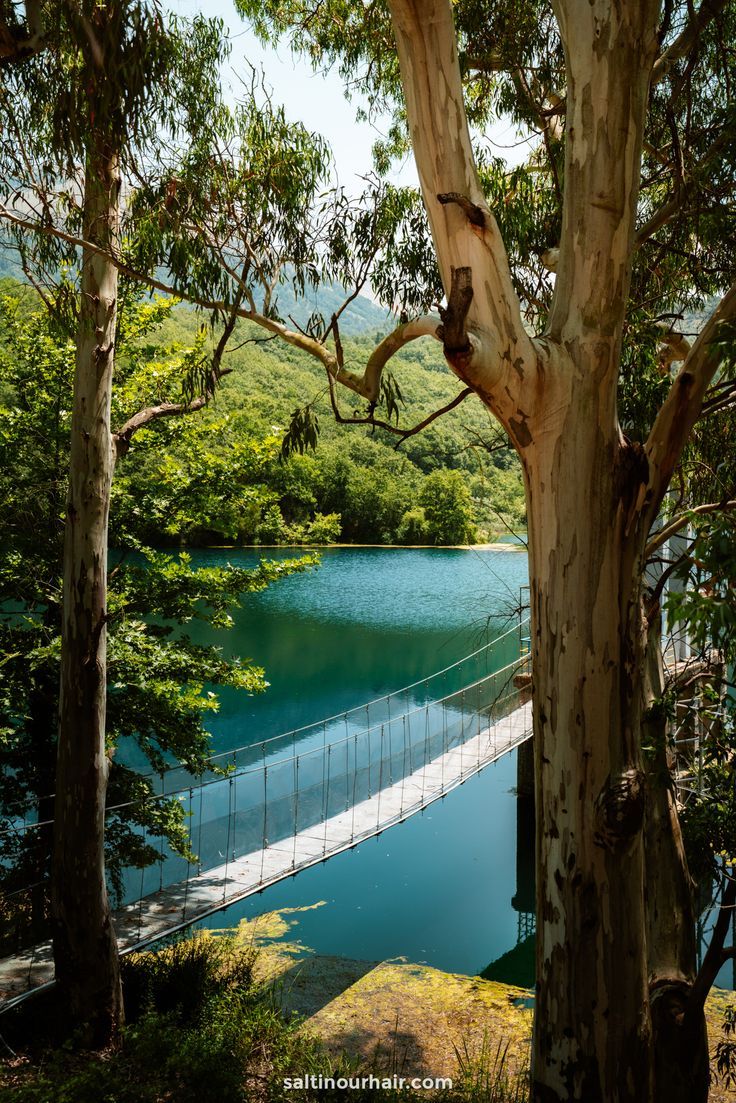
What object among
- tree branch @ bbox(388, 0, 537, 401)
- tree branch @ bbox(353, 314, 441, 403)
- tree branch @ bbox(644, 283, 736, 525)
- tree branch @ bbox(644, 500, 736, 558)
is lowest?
tree branch @ bbox(644, 500, 736, 558)

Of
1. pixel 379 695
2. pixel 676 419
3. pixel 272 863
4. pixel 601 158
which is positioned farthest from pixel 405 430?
pixel 379 695

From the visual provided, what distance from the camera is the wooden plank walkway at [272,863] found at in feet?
12.3

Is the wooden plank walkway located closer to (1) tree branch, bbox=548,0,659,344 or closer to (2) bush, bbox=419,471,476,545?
(1) tree branch, bbox=548,0,659,344

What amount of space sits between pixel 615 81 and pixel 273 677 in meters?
9.77

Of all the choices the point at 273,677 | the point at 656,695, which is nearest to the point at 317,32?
the point at 656,695

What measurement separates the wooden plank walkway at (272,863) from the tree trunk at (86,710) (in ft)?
0.79

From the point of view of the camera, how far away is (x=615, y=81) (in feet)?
7.04

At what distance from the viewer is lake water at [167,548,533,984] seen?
625 cm

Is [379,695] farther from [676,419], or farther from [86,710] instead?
[676,419]

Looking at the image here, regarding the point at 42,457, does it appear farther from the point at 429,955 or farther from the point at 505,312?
the point at 429,955

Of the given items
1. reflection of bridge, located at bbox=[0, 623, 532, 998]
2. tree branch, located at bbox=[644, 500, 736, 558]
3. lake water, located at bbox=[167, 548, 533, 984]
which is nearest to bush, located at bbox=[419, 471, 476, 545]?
lake water, located at bbox=[167, 548, 533, 984]

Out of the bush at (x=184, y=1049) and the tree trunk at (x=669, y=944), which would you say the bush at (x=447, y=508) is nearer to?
the bush at (x=184, y=1049)

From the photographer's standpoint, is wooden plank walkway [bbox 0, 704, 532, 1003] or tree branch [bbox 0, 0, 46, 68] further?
wooden plank walkway [bbox 0, 704, 532, 1003]

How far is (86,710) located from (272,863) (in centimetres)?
171
